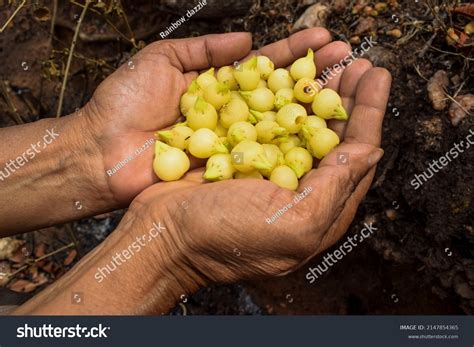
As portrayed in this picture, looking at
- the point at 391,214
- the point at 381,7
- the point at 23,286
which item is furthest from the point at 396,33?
the point at 23,286

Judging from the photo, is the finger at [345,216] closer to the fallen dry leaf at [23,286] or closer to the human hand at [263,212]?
the human hand at [263,212]

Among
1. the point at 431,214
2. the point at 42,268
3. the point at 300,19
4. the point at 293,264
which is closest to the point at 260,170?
the point at 293,264

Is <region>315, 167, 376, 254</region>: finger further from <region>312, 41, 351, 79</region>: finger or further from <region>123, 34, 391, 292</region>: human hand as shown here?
<region>312, 41, 351, 79</region>: finger

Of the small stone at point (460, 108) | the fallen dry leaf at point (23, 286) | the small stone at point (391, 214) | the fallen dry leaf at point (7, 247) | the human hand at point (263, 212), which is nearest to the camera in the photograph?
the human hand at point (263, 212)

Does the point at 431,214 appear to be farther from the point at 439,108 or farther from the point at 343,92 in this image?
the point at 343,92

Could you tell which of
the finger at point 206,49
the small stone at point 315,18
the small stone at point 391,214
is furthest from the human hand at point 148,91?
the small stone at point 391,214

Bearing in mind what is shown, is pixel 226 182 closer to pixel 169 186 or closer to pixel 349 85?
pixel 169 186
